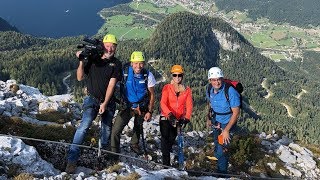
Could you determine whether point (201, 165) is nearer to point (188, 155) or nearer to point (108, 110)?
point (188, 155)

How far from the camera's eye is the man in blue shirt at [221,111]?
14.9 metres

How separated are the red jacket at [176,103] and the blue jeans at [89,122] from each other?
2.19 m

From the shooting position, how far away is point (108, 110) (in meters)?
14.5

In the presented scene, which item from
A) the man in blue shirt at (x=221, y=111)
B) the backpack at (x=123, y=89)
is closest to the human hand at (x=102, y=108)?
the backpack at (x=123, y=89)

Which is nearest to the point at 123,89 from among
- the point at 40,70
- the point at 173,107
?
the point at 173,107

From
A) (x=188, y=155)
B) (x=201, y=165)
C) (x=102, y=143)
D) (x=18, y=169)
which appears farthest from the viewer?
(x=188, y=155)

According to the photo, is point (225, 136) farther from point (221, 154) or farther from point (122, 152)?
point (122, 152)

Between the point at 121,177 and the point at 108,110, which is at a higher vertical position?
→ the point at 108,110

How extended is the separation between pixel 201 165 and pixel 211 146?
4.02 metres

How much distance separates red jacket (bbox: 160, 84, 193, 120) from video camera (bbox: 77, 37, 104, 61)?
10.8ft

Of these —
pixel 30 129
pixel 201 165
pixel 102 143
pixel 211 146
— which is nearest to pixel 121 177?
pixel 102 143

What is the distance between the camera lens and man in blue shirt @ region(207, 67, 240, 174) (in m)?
14.9

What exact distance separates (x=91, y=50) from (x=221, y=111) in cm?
570

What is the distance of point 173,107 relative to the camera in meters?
15.8
